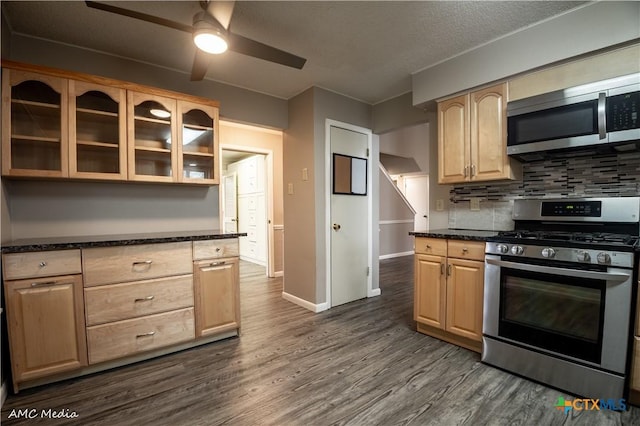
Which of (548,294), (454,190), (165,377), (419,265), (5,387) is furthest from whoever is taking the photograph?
(454,190)

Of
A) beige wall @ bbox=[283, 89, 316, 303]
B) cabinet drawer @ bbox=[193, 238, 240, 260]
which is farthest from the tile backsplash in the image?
cabinet drawer @ bbox=[193, 238, 240, 260]

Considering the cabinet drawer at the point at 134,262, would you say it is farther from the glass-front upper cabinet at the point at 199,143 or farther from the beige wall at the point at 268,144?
the beige wall at the point at 268,144

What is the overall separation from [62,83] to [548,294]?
3.59 m

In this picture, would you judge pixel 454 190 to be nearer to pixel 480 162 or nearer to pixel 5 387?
pixel 480 162

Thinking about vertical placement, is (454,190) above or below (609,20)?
below

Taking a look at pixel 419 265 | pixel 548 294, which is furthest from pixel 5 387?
pixel 548 294

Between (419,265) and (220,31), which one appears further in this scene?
(419,265)

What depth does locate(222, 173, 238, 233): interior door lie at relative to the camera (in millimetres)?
6537

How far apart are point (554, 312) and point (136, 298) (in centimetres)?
282

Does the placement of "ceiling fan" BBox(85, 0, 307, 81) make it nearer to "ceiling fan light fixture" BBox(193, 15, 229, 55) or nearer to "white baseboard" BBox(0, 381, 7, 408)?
"ceiling fan light fixture" BBox(193, 15, 229, 55)

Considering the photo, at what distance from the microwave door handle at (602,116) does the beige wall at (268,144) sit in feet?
10.9

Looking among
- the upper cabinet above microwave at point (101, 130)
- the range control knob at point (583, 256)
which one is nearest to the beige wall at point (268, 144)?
the upper cabinet above microwave at point (101, 130)

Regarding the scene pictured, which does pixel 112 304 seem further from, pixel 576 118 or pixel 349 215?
pixel 576 118

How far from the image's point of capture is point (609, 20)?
181 cm
